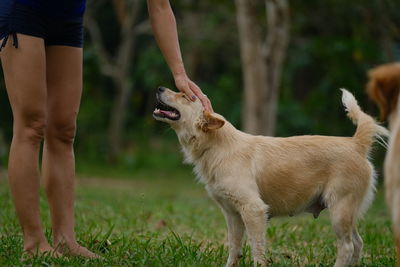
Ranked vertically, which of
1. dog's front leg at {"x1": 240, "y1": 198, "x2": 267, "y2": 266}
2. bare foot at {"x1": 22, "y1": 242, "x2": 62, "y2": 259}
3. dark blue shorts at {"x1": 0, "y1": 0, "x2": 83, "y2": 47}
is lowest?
bare foot at {"x1": 22, "y1": 242, "x2": 62, "y2": 259}

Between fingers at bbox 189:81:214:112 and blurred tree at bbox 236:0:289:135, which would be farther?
blurred tree at bbox 236:0:289:135

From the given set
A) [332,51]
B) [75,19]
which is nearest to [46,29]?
[75,19]

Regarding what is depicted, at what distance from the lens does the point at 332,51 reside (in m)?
19.2

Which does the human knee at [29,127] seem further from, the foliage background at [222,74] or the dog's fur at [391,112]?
the foliage background at [222,74]

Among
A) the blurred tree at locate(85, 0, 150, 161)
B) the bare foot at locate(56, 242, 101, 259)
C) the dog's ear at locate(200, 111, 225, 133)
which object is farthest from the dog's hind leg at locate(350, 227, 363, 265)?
the blurred tree at locate(85, 0, 150, 161)

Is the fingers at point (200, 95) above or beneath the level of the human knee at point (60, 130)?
above

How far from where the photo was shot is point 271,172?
502 cm

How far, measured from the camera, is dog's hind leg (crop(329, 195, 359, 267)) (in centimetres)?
484

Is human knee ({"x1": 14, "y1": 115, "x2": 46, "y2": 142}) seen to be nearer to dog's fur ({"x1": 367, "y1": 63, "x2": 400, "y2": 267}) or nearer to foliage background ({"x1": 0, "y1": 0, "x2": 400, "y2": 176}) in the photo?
dog's fur ({"x1": 367, "y1": 63, "x2": 400, "y2": 267})

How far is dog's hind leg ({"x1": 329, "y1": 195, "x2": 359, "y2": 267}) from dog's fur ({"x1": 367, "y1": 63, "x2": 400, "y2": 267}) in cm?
137

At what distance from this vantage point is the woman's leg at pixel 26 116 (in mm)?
4199

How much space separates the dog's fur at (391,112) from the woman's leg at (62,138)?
2.12 meters

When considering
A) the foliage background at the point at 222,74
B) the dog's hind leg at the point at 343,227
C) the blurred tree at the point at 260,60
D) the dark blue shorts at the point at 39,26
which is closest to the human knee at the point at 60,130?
the dark blue shorts at the point at 39,26

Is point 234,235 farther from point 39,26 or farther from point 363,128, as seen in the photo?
point 39,26
